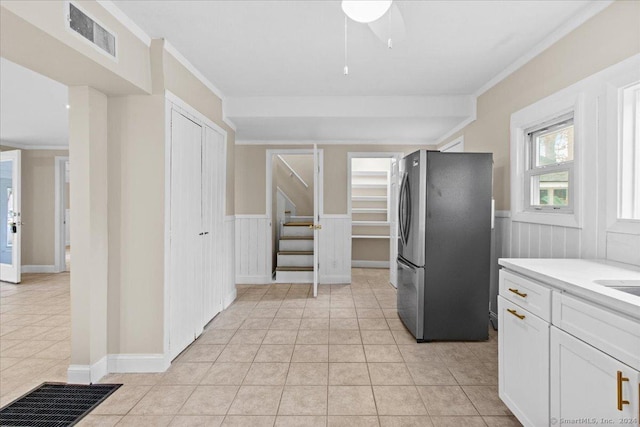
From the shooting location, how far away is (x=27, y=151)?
5980 mm

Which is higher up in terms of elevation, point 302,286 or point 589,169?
point 589,169

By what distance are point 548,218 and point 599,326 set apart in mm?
1462

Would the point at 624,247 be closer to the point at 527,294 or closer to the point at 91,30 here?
the point at 527,294

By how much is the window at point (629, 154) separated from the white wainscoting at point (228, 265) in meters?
3.46

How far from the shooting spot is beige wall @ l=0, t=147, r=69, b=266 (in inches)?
235

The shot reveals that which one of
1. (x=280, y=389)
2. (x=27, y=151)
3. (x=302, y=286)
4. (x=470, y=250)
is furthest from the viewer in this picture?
(x=27, y=151)

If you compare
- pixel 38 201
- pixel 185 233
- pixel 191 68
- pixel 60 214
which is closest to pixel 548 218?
pixel 185 233

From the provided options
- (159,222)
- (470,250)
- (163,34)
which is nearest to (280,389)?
(159,222)

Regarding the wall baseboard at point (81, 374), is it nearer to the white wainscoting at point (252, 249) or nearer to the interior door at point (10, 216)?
the white wainscoting at point (252, 249)

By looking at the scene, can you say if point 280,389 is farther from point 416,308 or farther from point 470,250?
point 470,250

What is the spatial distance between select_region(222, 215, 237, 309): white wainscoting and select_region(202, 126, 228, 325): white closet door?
0.41 ft

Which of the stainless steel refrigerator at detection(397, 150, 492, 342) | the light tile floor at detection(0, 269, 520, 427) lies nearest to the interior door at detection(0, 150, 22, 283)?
the light tile floor at detection(0, 269, 520, 427)

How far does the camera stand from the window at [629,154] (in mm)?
1841

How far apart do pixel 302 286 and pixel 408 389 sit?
119 inches
